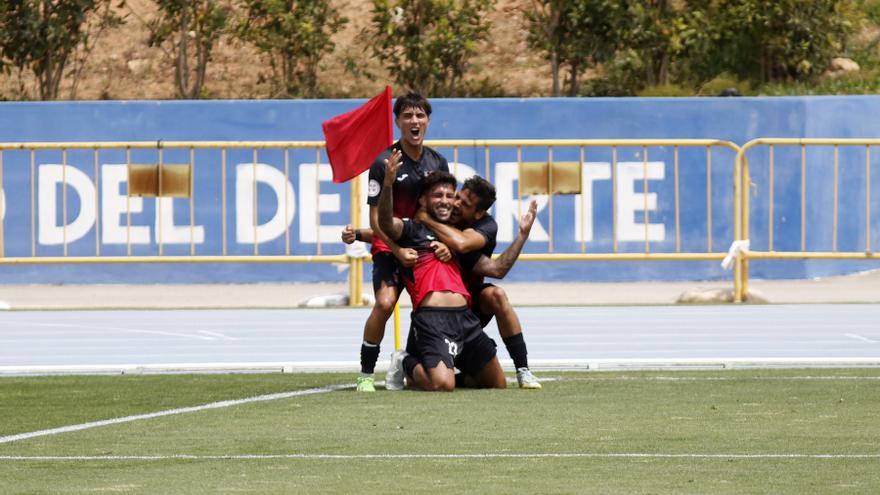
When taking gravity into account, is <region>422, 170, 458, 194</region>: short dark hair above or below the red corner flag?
below

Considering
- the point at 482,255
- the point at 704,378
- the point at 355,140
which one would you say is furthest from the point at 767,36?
the point at 482,255

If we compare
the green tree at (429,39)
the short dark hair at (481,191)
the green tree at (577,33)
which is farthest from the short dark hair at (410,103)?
the green tree at (577,33)

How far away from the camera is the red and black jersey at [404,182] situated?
37.7 ft

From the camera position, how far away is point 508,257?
11.4m

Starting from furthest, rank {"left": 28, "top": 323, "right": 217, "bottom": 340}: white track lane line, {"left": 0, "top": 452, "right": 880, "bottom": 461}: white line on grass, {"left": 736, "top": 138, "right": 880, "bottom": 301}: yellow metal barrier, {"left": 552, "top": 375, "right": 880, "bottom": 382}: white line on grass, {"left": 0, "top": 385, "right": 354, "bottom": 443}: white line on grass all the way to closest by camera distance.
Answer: {"left": 736, "top": 138, "right": 880, "bottom": 301}: yellow metal barrier < {"left": 28, "top": 323, "right": 217, "bottom": 340}: white track lane line < {"left": 552, "top": 375, "right": 880, "bottom": 382}: white line on grass < {"left": 0, "top": 385, "right": 354, "bottom": 443}: white line on grass < {"left": 0, "top": 452, "right": 880, "bottom": 461}: white line on grass

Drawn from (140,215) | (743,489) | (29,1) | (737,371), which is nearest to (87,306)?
(140,215)

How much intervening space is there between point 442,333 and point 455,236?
633 mm

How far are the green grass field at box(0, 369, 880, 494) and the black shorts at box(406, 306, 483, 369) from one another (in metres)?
0.27

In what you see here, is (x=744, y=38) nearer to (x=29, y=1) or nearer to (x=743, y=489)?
(x=29, y=1)

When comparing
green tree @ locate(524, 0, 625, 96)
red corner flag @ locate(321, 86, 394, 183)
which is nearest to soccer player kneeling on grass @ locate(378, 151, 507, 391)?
red corner flag @ locate(321, 86, 394, 183)

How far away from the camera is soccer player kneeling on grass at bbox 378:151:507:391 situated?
11.2 meters

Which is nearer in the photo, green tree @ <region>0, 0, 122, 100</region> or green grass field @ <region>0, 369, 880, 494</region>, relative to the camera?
green grass field @ <region>0, 369, 880, 494</region>

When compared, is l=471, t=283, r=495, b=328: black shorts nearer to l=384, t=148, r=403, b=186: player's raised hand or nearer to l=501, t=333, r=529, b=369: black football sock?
l=501, t=333, r=529, b=369: black football sock

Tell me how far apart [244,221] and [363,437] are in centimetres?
1194
